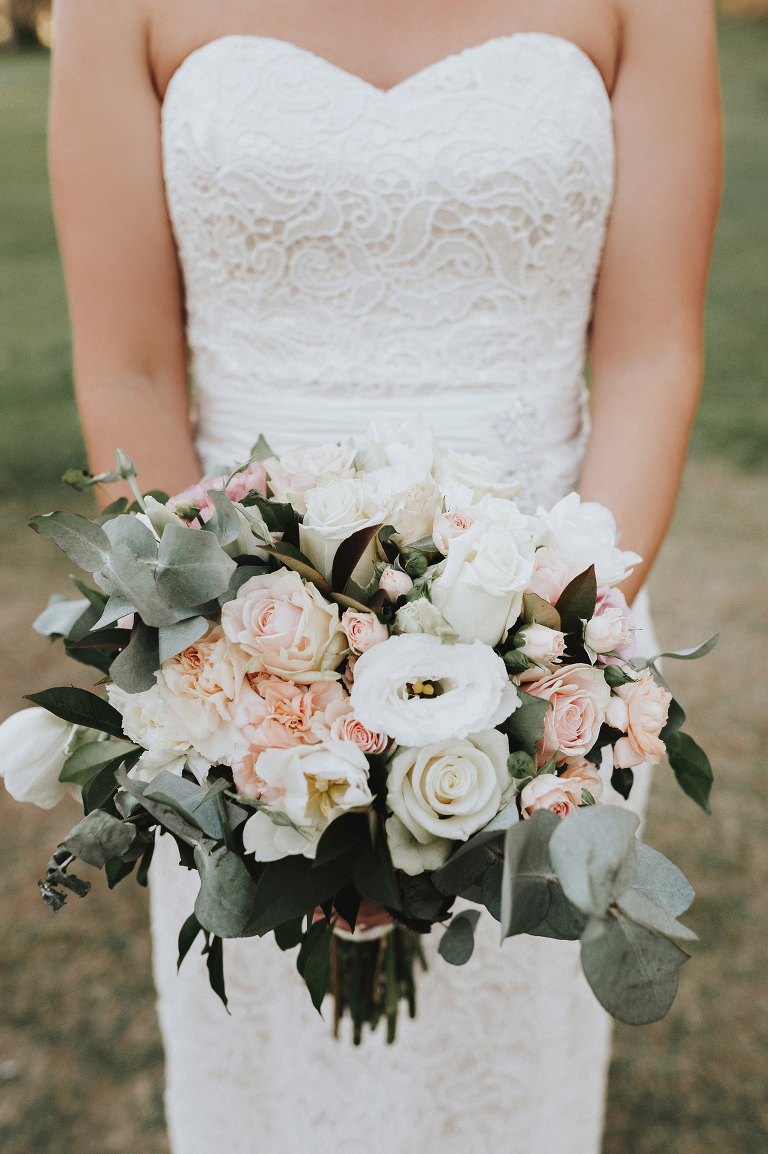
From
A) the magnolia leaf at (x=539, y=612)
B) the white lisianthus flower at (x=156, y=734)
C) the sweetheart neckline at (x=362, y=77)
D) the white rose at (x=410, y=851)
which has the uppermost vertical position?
the sweetheart neckline at (x=362, y=77)

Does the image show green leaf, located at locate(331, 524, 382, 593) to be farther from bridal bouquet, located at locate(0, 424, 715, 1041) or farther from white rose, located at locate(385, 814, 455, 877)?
white rose, located at locate(385, 814, 455, 877)

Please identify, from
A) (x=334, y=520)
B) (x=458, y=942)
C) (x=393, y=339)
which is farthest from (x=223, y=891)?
(x=393, y=339)

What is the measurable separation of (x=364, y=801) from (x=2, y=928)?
2420 mm

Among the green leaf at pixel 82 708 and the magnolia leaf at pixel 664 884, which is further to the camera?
the green leaf at pixel 82 708

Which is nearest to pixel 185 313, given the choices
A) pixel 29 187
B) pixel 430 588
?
pixel 430 588

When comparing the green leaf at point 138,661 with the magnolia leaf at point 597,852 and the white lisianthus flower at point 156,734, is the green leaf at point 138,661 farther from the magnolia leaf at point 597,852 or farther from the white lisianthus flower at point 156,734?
the magnolia leaf at point 597,852

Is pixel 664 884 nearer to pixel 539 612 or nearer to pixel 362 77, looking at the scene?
pixel 539 612

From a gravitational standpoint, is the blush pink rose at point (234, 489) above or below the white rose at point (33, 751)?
above

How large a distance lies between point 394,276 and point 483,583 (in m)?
0.89

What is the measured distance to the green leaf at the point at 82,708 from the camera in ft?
3.02

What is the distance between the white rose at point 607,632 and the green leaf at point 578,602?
0.01 m

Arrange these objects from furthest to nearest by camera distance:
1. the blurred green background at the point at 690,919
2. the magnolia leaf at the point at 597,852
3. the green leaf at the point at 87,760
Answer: the blurred green background at the point at 690,919 → the green leaf at the point at 87,760 → the magnolia leaf at the point at 597,852

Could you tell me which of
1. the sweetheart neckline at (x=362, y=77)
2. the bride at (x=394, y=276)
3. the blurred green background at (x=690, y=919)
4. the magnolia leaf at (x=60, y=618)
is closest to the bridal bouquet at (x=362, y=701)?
the magnolia leaf at (x=60, y=618)

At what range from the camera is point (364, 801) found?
778 mm
